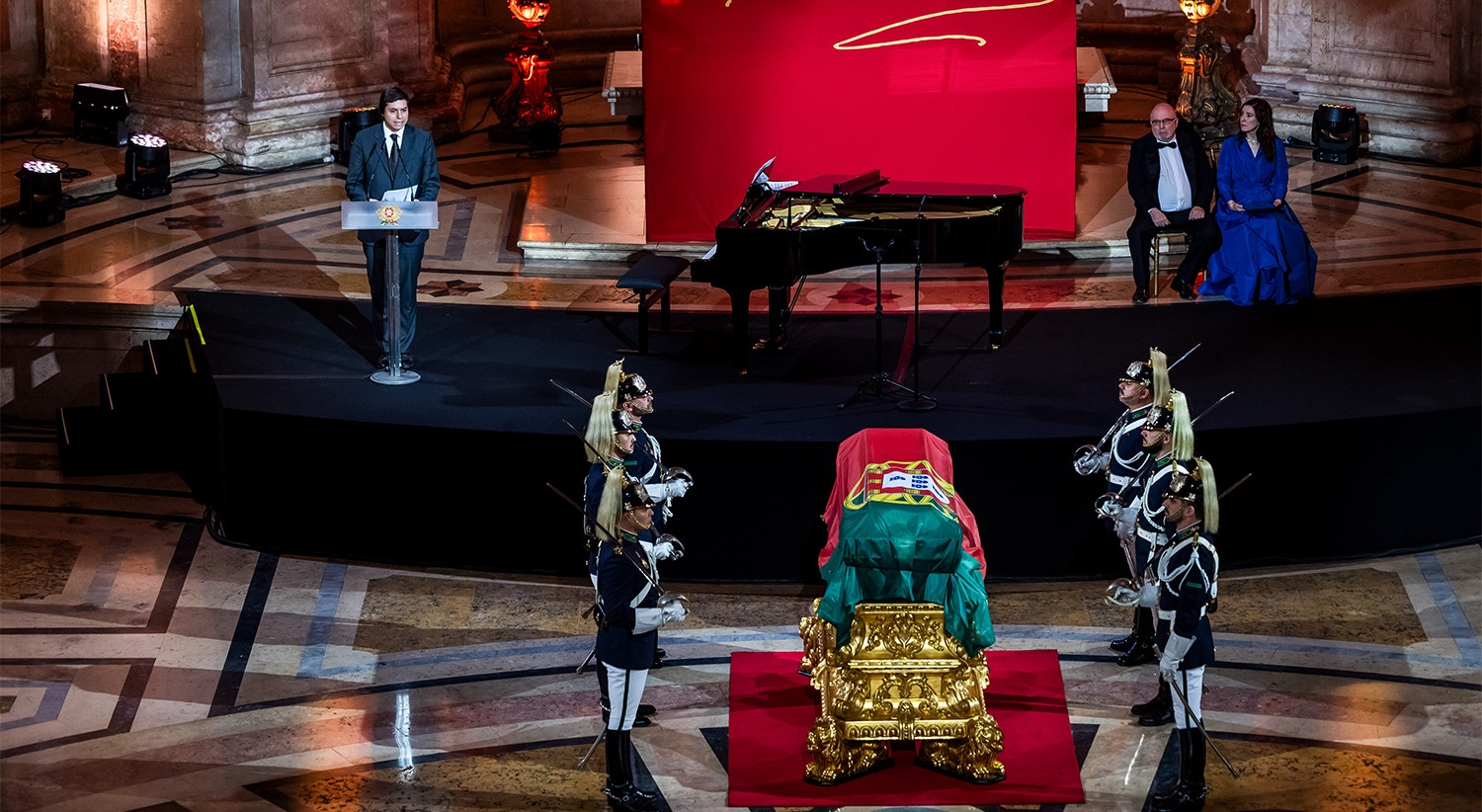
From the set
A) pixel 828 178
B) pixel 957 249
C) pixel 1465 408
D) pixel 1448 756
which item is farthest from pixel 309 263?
pixel 1448 756

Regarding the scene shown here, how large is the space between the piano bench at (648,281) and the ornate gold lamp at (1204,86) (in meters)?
6.45

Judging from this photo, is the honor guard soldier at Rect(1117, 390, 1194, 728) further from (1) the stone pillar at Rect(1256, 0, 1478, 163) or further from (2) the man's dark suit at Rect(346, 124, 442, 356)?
(1) the stone pillar at Rect(1256, 0, 1478, 163)

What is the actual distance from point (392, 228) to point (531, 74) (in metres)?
6.95

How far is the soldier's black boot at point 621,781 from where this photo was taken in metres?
6.72

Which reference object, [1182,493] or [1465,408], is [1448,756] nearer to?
[1182,493]

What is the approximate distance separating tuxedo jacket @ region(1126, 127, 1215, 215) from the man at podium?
163 inches

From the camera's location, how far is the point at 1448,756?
7.04 m

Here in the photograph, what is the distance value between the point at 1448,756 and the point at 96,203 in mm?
10480

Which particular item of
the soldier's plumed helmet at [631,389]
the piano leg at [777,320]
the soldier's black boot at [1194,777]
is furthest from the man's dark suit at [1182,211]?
the soldier's black boot at [1194,777]

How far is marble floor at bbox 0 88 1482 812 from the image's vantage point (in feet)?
22.9

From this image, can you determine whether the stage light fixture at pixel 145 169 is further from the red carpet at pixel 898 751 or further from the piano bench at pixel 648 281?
the red carpet at pixel 898 751

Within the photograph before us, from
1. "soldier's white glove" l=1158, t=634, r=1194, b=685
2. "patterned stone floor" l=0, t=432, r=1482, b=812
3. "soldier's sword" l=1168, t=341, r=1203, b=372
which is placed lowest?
"patterned stone floor" l=0, t=432, r=1482, b=812
